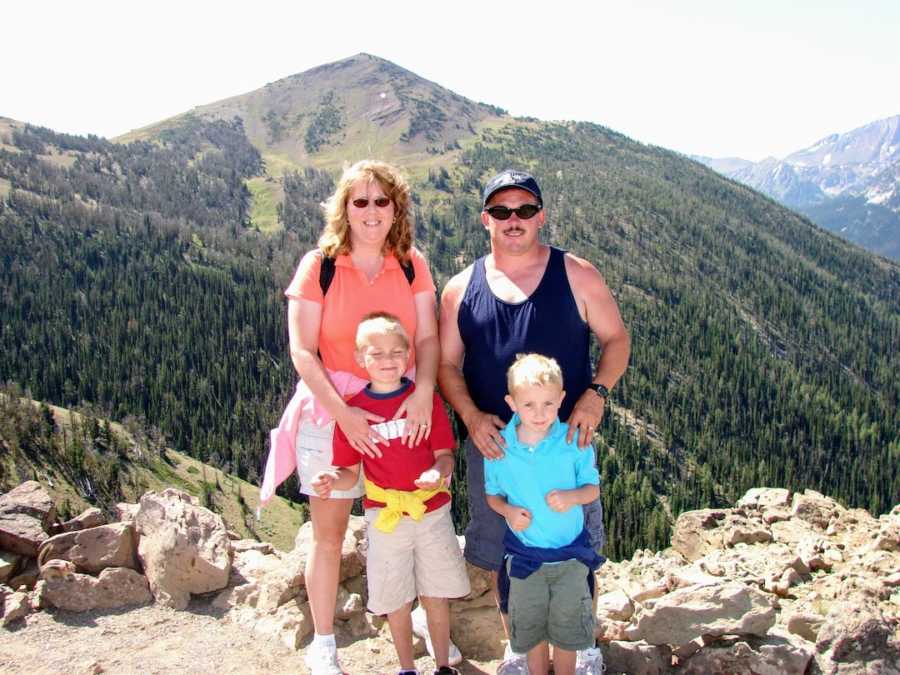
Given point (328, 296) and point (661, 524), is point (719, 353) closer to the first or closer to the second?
point (661, 524)

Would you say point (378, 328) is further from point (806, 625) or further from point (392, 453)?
point (806, 625)

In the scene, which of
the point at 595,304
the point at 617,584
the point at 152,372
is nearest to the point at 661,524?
the point at 617,584

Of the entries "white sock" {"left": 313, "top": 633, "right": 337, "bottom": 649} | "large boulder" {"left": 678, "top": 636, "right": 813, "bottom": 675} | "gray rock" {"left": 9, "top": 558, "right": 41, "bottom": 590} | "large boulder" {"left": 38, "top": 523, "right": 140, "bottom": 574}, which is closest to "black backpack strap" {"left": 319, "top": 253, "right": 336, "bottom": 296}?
"white sock" {"left": 313, "top": 633, "right": 337, "bottom": 649}

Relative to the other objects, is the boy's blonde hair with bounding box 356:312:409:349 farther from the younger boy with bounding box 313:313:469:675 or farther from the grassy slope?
the grassy slope

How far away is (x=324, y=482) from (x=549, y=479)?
7.44 feet

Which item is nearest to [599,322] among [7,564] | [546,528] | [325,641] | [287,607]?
[546,528]

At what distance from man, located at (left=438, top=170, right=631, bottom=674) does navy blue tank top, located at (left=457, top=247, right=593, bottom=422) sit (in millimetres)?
11

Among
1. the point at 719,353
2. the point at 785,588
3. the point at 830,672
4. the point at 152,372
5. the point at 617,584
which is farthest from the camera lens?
the point at 719,353

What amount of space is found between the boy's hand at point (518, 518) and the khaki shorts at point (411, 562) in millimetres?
829

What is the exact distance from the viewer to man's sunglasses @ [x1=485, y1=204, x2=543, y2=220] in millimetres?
7090

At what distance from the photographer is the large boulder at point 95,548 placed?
10.2 m

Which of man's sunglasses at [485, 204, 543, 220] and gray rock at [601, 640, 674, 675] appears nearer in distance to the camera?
man's sunglasses at [485, 204, 543, 220]

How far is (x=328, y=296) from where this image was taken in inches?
271

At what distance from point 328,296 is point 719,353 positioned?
174 meters
